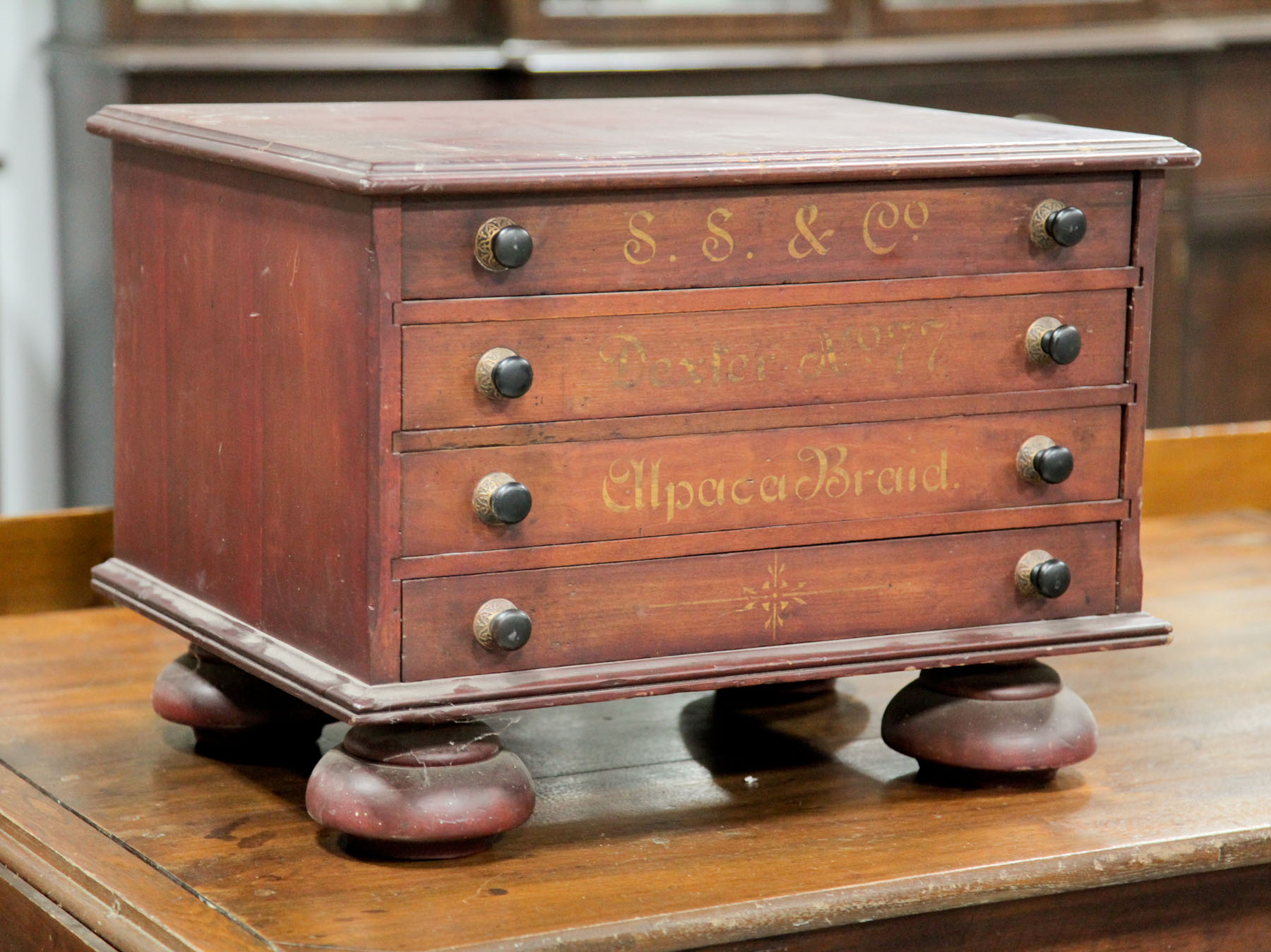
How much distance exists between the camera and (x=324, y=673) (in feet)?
3.98

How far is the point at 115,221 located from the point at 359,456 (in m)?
0.38

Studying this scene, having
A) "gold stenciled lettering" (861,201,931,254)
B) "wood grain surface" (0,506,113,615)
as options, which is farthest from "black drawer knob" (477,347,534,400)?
"wood grain surface" (0,506,113,615)

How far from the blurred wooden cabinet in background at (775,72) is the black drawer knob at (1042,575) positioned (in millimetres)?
1155

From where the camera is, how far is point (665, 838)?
1284 mm

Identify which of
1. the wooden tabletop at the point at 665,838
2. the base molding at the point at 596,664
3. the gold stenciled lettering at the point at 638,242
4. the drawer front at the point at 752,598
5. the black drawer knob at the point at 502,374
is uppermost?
the gold stenciled lettering at the point at 638,242

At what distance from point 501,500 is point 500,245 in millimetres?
145

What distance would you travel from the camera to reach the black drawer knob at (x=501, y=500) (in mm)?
1184

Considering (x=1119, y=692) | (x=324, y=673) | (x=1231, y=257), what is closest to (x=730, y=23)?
(x=1231, y=257)

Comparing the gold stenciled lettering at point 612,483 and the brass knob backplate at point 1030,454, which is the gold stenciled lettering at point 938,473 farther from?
the gold stenciled lettering at point 612,483

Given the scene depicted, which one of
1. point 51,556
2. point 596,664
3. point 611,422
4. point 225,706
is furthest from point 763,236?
Answer: point 51,556

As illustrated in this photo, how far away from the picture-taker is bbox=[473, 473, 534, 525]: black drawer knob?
3.88ft

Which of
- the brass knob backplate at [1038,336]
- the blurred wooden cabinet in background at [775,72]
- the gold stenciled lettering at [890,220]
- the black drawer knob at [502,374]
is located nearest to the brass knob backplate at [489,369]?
the black drawer knob at [502,374]

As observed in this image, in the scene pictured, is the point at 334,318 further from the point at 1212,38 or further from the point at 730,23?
the point at 1212,38

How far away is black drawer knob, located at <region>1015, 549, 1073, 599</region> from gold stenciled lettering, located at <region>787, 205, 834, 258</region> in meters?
0.25
